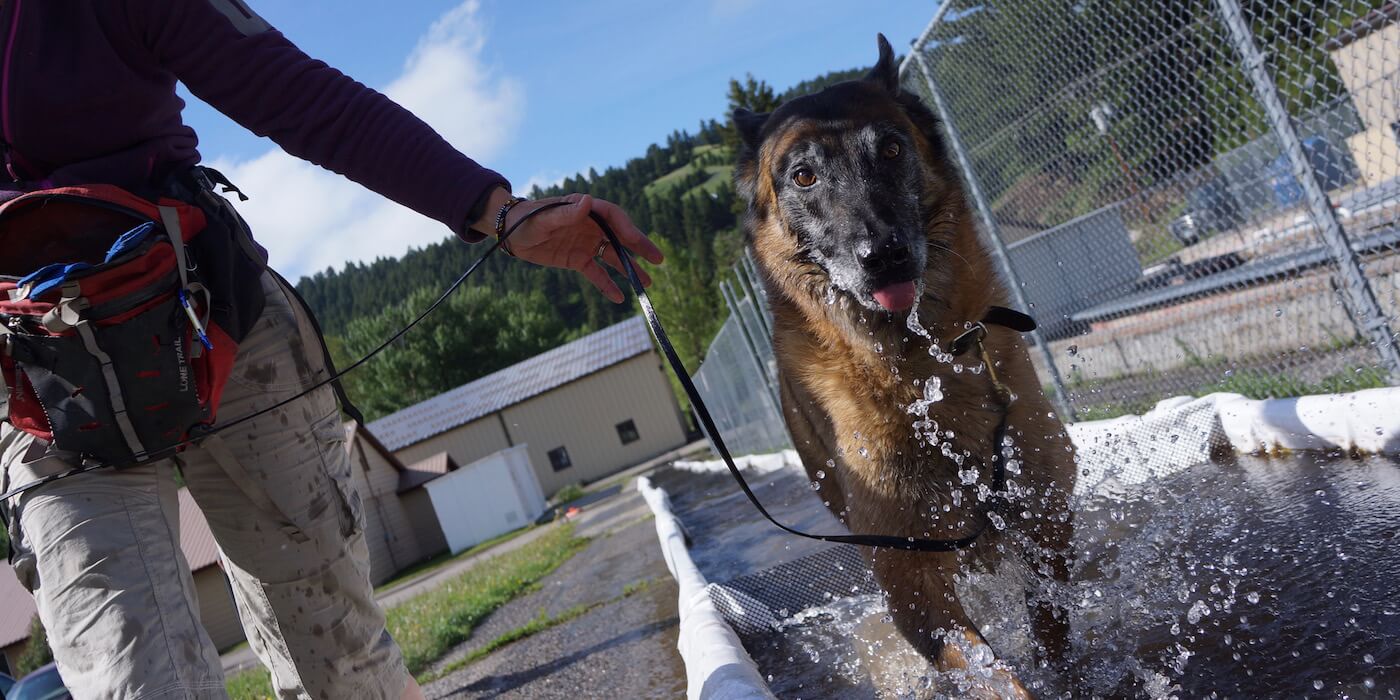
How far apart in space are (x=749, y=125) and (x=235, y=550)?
2616 millimetres

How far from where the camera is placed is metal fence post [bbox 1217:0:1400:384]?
4.05m

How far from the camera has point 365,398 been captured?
79.1 m

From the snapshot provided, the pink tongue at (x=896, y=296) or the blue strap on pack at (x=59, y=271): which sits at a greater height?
Result: the blue strap on pack at (x=59, y=271)

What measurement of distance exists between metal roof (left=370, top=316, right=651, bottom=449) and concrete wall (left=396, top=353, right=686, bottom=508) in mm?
391

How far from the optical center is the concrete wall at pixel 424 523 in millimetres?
38219

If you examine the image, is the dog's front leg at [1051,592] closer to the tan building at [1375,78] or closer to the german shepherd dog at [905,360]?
the german shepherd dog at [905,360]

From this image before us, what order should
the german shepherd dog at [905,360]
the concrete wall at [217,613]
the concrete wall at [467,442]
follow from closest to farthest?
the german shepherd dog at [905,360] < the concrete wall at [217,613] < the concrete wall at [467,442]

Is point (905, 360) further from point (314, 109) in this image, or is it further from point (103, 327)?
point (103, 327)

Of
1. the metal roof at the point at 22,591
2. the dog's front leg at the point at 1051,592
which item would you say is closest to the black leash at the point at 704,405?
the dog's front leg at the point at 1051,592

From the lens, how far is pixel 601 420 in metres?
46.6

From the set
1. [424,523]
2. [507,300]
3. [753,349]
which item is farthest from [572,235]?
[507,300]

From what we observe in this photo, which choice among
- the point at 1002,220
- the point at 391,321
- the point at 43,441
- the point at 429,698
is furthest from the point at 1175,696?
the point at 391,321

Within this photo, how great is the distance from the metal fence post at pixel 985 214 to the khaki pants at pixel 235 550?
16.4ft

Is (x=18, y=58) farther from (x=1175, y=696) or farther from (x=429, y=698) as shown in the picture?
(x=429, y=698)
